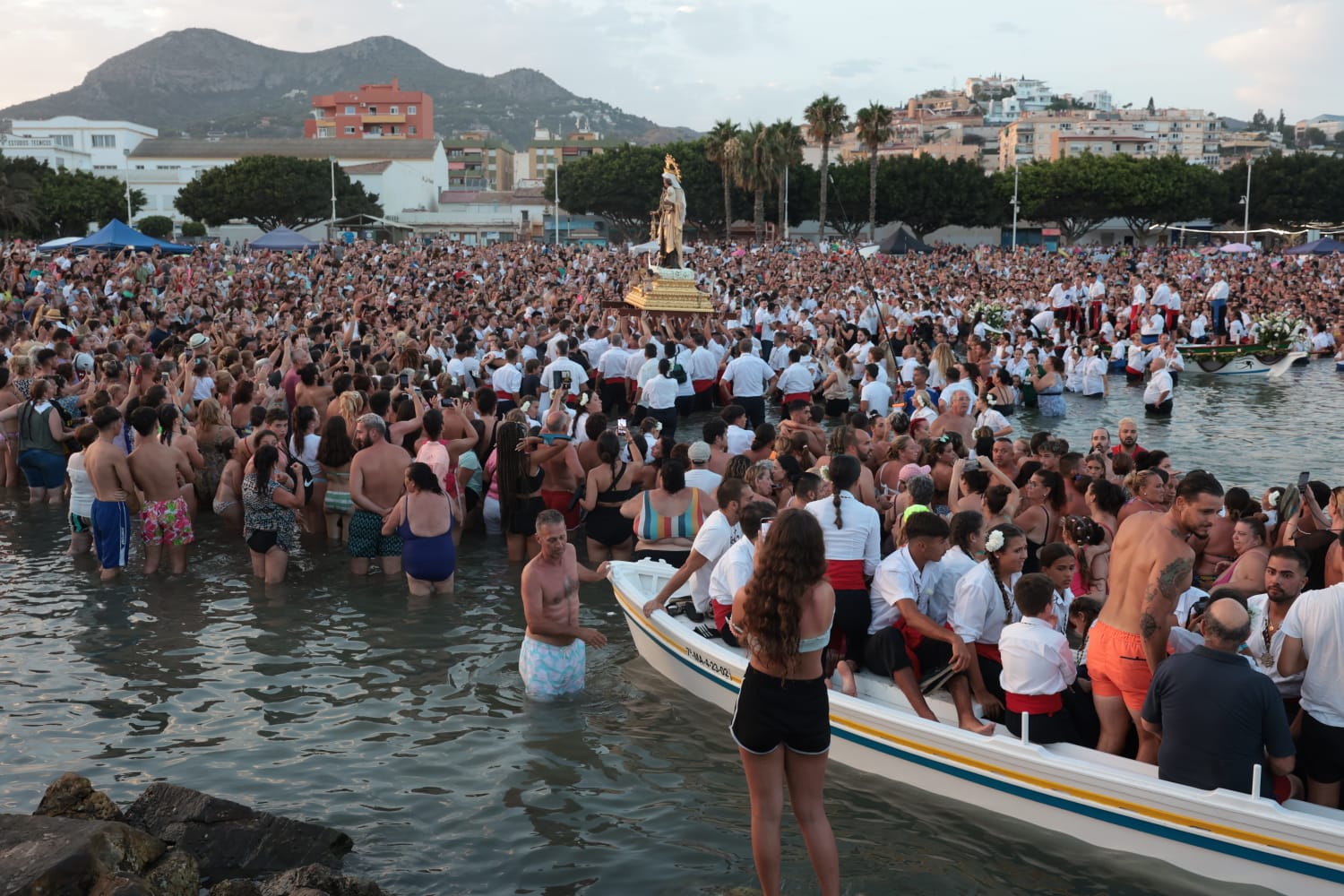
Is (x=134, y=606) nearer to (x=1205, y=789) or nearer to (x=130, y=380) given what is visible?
(x=130, y=380)

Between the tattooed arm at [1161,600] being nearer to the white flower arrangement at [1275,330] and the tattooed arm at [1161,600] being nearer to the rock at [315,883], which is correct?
the rock at [315,883]

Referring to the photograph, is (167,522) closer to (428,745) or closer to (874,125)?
(428,745)

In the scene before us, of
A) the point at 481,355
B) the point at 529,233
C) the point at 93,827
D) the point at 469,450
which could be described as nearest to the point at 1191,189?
the point at 529,233

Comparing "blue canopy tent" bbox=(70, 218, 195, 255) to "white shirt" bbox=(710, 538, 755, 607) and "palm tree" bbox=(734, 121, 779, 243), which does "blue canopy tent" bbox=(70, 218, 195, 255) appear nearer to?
"white shirt" bbox=(710, 538, 755, 607)

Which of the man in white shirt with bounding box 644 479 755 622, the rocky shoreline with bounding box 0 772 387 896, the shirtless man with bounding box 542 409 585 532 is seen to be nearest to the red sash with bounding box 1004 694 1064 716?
the man in white shirt with bounding box 644 479 755 622

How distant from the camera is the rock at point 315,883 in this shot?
4.95 metres

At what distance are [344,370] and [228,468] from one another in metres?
2.84

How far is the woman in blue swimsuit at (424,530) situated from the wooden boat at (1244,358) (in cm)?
1980

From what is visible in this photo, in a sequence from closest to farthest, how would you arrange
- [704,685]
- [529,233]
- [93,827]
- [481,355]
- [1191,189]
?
[93,827], [704,685], [481,355], [1191,189], [529,233]

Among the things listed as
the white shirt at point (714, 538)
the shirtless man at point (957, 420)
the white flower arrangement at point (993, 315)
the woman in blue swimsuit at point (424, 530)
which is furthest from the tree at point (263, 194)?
the white shirt at point (714, 538)

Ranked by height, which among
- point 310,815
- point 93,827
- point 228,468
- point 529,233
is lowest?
point 310,815

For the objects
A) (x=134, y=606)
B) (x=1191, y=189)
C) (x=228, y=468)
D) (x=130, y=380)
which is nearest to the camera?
(x=134, y=606)

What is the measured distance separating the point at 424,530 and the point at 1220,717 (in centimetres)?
598

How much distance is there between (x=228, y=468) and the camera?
1009cm
